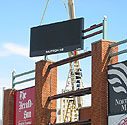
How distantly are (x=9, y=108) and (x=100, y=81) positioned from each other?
11.1 meters

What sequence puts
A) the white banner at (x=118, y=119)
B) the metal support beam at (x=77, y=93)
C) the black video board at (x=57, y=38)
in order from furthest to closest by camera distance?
the black video board at (x=57, y=38) → the metal support beam at (x=77, y=93) → the white banner at (x=118, y=119)

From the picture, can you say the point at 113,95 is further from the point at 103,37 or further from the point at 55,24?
the point at 55,24

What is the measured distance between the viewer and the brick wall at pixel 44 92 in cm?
2619

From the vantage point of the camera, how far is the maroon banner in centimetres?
2800

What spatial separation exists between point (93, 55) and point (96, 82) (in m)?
1.49

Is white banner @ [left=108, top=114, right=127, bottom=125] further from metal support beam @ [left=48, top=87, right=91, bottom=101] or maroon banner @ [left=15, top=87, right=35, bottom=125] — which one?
maroon banner @ [left=15, top=87, right=35, bottom=125]

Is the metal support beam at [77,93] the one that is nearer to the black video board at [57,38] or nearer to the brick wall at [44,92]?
the brick wall at [44,92]

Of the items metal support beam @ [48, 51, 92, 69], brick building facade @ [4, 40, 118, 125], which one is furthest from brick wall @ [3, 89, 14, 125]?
metal support beam @ [48, 51, 92, 69]

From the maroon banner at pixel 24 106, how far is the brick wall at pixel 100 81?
7.16m

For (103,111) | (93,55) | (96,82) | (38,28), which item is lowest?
(103,111)

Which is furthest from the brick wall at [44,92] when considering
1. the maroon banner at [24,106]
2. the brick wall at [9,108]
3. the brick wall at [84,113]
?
the brick wall at [9,108]

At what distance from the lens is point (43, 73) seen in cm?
2658

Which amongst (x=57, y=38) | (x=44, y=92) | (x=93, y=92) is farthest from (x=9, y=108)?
(x=93, y=92)

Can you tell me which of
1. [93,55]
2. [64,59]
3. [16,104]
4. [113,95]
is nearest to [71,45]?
[64,59]
